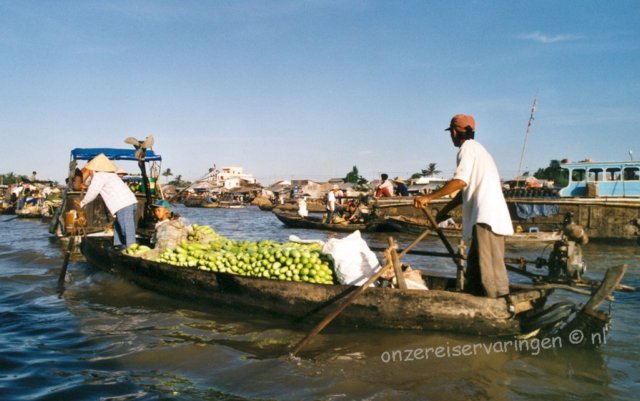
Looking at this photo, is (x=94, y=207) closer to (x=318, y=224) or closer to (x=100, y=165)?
(x=100, y=165)

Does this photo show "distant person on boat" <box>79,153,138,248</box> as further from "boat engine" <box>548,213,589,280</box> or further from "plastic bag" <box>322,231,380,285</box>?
"boat engine" <box>548,213,589,280</box>

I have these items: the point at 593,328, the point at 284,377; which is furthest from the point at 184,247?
the point at 593,328

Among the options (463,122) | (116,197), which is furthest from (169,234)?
(463,122)

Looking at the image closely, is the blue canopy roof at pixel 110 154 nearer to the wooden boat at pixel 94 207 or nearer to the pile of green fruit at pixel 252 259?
the wooden boat at pixel 94 207

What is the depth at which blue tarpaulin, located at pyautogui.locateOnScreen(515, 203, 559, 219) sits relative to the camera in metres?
15.7

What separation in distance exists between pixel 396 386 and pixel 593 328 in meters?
1.83

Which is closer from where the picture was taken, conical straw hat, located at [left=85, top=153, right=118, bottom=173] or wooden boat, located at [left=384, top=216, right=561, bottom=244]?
conical straw hat, located at [left=85, top=153, right=118, bottom=173]

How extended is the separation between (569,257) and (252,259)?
3472 millimetres

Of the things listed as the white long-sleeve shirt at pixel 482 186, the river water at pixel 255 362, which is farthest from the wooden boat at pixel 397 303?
the white long-sleeve shirt at pixel 482 186

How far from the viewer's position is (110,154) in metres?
13.3

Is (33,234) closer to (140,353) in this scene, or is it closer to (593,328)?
(140,353)

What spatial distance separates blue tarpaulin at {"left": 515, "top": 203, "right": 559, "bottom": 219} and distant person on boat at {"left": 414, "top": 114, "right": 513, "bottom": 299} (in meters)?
13.2

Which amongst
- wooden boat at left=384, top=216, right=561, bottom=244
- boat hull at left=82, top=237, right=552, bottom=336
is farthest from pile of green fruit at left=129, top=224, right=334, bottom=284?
wooden boat at left=384, top=216, right=561, bottom=244

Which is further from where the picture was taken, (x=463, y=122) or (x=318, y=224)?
(x=318, y=224)
